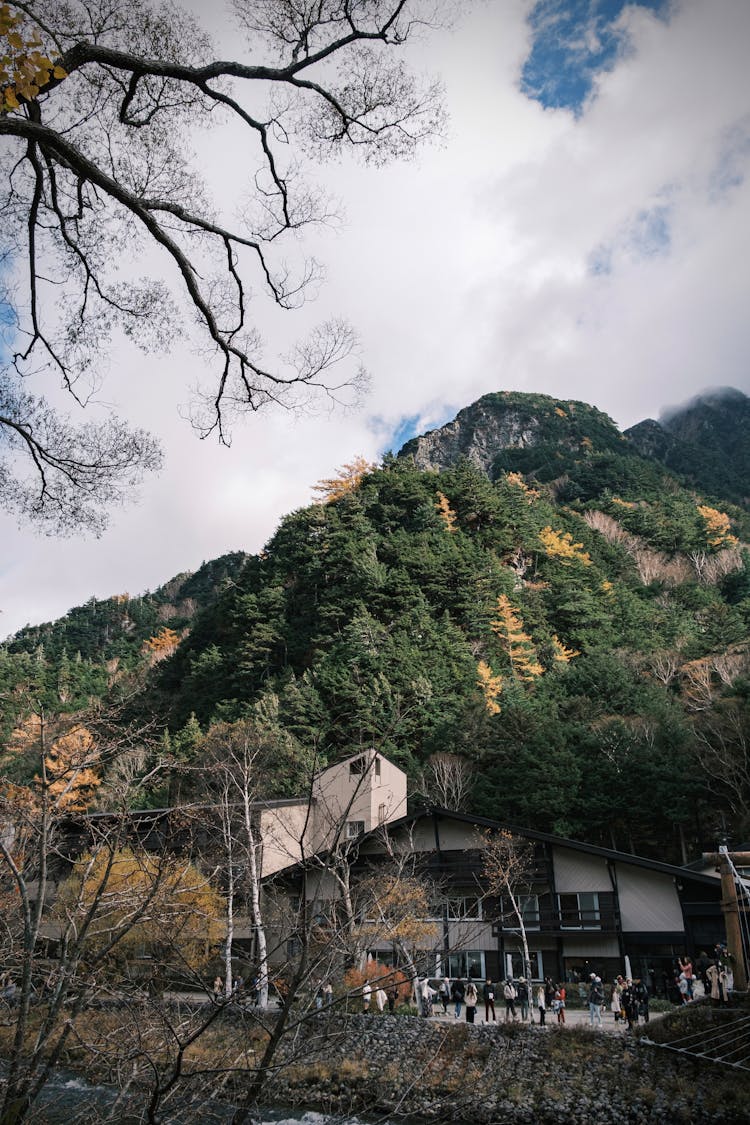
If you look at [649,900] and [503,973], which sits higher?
[649,900]

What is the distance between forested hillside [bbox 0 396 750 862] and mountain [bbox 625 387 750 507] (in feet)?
98.6

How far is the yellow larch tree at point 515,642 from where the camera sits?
118 ft

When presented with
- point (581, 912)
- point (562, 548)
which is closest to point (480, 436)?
point (562, 548)

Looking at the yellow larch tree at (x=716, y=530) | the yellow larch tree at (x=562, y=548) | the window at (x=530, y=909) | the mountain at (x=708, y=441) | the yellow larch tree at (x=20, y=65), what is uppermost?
the mountain at (x=708, y=441)

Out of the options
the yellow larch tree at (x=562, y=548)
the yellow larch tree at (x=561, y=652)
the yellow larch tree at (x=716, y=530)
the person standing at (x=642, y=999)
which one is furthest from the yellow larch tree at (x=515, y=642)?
the yellow larch tree at (x=716, y=530)

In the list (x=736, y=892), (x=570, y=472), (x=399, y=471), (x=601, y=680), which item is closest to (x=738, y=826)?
(x=601, y=680)

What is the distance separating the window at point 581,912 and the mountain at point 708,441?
7411 centimetres

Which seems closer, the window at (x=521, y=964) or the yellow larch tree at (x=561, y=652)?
the window at (x=521, y=964)

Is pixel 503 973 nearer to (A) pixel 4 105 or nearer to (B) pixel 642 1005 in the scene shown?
(B) pixel 642 1005

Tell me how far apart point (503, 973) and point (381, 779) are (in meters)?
7.23

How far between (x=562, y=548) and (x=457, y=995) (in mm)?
34789

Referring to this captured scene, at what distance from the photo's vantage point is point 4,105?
3082 mm

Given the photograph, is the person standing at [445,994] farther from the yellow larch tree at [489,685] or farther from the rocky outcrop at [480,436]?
the rocky outcrop at [480,436]

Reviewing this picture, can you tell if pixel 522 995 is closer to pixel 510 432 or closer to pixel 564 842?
pixel 564 842
